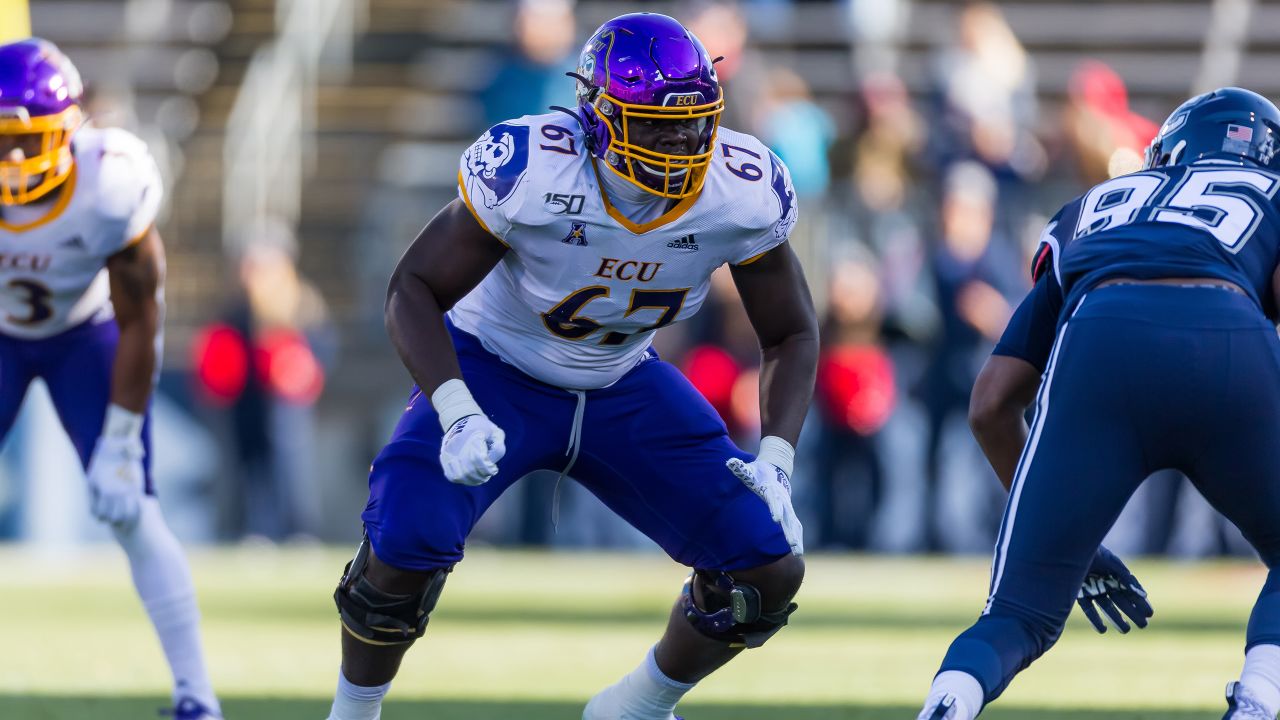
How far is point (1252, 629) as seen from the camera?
14.4 feet

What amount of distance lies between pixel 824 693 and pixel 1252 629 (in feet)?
7.58

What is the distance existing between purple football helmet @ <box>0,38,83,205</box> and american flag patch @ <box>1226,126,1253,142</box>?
3.35 meters

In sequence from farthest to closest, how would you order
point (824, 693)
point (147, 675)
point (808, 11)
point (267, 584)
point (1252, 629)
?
point (808, 11)
point (267, 584)
point (147, 675)
point (824, 693)
point (1252, 629)

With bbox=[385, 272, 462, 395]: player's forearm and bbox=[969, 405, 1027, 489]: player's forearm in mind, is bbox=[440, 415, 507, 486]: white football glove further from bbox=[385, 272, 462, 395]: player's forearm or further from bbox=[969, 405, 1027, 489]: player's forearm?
bbox=[969, 405, 1027, 489]: player's forearm

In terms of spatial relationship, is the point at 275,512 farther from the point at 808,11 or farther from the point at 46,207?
the point at 46,207

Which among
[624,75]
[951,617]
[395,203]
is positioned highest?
[624,75]

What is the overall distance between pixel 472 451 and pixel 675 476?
69 cm

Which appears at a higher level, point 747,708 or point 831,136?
point 831,136

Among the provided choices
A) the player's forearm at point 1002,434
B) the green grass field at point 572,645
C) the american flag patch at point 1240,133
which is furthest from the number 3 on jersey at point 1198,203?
the green grass field at point 572,645

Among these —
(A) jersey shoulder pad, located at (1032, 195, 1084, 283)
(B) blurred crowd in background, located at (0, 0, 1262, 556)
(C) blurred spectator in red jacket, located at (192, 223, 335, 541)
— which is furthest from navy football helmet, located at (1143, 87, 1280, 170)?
(C) blurred spectator in red jacket, located at (192, 223, 335, 541)

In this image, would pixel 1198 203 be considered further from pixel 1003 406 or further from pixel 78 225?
pixel 78 225

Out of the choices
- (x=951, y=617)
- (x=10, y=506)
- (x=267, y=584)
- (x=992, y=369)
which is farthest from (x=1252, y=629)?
(x=10, y=506)

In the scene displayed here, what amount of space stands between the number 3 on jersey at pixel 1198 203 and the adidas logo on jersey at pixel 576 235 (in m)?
1.24

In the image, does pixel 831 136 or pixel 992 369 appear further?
pixel 831 136
